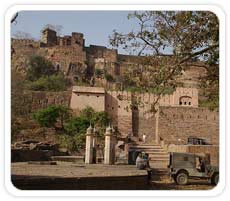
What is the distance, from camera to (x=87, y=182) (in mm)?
4680

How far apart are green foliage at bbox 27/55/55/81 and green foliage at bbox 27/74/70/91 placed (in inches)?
30.7

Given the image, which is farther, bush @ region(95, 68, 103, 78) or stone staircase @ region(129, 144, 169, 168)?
bush @ region(95, 68, 103, 78)

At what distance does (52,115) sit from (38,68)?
924cm

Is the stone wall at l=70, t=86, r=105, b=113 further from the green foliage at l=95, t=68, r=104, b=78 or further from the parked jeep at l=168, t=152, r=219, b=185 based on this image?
the parked jeep at l=168, t=152, r=219, b=185

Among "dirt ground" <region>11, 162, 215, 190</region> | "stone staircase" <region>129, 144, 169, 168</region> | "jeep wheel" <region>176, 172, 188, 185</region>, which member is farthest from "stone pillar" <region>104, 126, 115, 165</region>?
"stone staircase" <region>129, 144, 169, 168</region>

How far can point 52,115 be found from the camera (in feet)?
62.6

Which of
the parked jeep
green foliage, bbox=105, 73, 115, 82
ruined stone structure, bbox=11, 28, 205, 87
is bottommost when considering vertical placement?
the parked jeep

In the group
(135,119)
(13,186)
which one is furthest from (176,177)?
(135,119)

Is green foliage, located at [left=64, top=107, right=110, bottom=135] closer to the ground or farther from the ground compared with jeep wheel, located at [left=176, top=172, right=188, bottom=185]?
farther from the ground

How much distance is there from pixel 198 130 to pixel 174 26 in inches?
533

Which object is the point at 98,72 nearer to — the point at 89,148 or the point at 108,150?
the point at 89,148

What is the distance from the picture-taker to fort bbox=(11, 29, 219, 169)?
18.0 m

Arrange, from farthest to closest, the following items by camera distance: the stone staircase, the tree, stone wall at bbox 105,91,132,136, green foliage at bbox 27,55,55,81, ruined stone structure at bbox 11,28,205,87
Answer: ruined stone structure at bbox 11,28,205,87, green foliage at bbox 27,55,55,81, stone wall at bbox 105,91,132,136, the stone staircase, the tree
